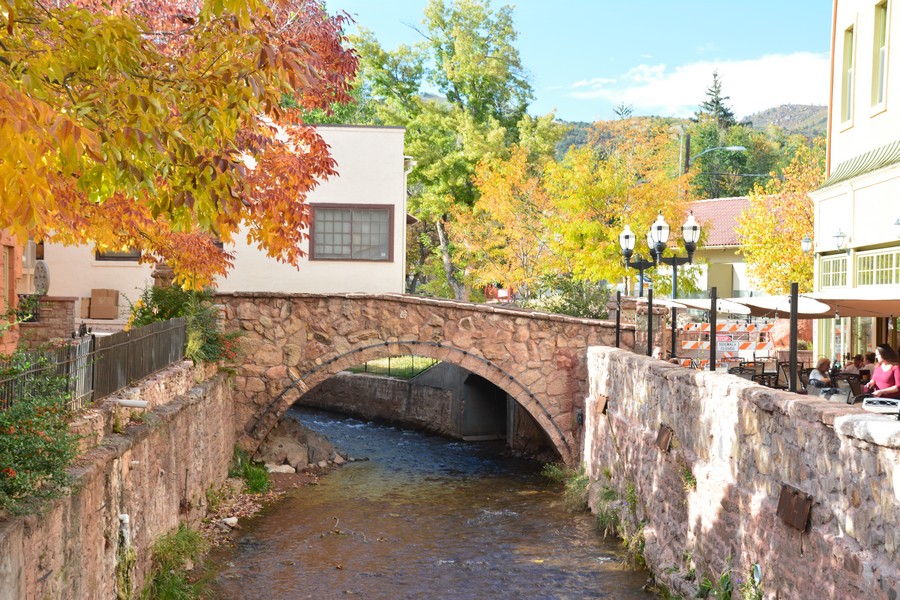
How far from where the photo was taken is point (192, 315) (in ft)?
50.5

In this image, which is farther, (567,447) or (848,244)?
(567,447)

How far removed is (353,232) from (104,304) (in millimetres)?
5303

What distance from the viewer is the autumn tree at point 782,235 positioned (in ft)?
98.8

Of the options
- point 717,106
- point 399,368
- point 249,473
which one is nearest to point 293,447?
point 249,473

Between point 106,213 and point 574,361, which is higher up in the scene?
point 106,213

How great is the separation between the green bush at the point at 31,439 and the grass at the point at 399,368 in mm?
20856

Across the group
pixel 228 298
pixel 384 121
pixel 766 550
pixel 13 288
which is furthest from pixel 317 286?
pixel 384 121

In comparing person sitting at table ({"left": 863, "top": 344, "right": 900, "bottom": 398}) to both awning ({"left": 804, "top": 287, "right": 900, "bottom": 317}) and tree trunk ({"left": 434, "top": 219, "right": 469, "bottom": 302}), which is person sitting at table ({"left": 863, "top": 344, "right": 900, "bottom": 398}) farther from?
tree trunk ({"left": 434, "top": 219, "right": 469, "bottom": 302})

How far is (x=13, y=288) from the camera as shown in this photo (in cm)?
1294

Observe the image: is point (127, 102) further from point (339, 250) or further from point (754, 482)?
point (339, 250)

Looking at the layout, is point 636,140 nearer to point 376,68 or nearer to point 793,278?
point 793,278

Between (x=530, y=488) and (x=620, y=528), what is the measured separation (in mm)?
4982

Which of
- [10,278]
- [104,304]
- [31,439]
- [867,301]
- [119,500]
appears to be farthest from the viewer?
[104,304]

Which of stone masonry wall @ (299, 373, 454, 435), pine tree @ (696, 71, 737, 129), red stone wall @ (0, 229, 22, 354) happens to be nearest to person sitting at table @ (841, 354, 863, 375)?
red stone wall @ (0, 229, 22, 354)
